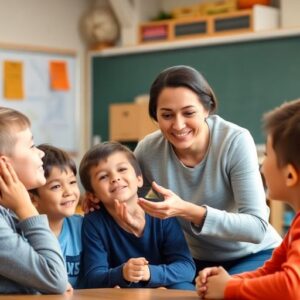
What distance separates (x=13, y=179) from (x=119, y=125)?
432cm

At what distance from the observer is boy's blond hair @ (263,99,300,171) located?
4.66ft

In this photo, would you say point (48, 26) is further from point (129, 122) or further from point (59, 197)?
point (59, 197)

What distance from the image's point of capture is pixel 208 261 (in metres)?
2.32

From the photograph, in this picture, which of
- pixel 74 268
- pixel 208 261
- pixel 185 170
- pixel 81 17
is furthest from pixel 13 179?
pixel 81 17

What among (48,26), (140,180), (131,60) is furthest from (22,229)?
(48,26)

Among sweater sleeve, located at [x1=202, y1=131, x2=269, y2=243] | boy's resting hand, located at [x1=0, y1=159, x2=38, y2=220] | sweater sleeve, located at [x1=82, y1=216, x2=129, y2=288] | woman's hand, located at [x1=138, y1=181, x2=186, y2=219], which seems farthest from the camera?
sweater sleeve, located at [x1=202, y1=131, x2=269, y2=243]

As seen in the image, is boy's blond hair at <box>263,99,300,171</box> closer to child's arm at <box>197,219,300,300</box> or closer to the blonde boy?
child's arm at <box>197,219,300,300</box>

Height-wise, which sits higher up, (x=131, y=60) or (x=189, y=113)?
(x=131, y=60)

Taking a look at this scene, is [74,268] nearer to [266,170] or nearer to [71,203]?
[71,203]

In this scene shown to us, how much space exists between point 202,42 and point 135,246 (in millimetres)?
3629

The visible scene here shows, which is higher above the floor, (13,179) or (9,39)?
(9,39)

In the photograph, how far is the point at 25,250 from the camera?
61.7 inches

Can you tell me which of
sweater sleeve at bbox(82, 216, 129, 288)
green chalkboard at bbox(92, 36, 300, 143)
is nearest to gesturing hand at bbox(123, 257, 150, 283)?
sweater sleeve at bbox(82, 216, 129, 288)

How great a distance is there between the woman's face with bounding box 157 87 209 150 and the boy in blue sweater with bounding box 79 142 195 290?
143 millimetres
